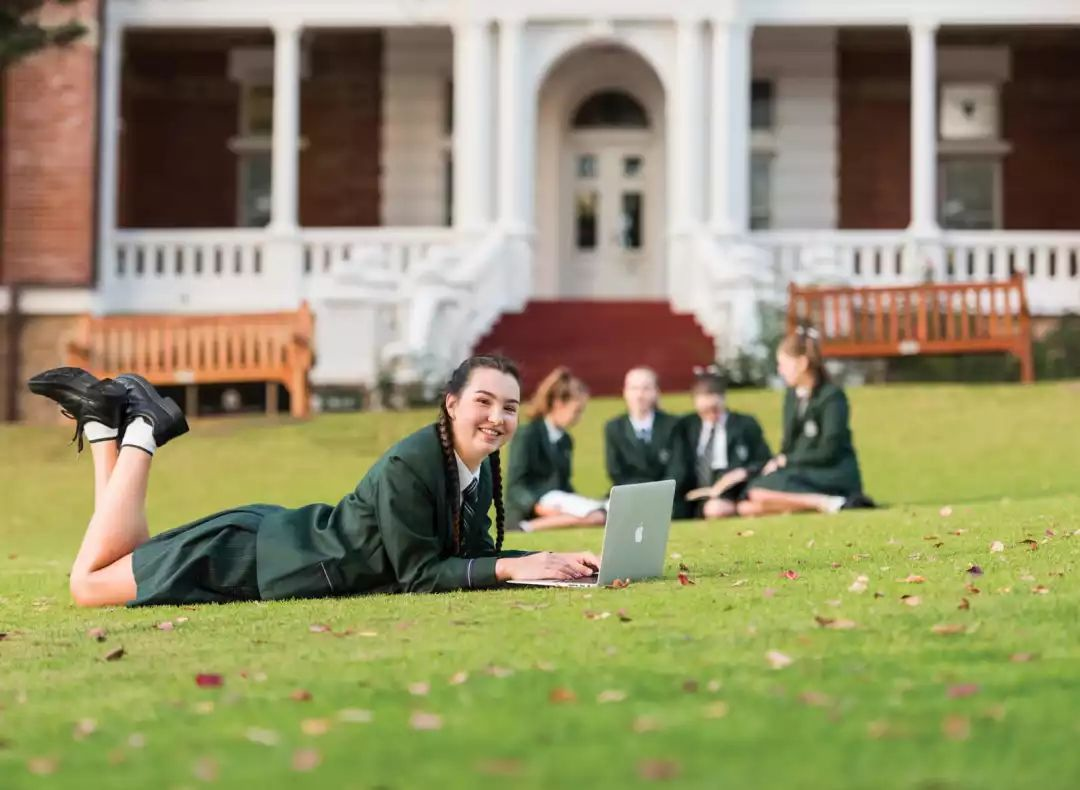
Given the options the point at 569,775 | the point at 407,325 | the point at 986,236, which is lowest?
the point at 569,775

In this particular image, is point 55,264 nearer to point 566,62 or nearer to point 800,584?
point 566,62

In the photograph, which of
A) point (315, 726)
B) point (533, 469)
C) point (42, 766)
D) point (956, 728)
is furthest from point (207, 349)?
point (956, 728)

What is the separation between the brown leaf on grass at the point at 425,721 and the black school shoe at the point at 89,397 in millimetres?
→ 3745

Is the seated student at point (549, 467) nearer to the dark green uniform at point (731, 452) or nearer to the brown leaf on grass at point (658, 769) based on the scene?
the dark green uniform at point (731, 452)

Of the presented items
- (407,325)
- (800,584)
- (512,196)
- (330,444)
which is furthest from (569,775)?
(512,196)

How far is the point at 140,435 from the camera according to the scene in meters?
7.84

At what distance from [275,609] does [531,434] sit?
5800mm

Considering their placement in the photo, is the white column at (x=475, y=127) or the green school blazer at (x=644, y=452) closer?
the green school blazer at (x=644, y=452)

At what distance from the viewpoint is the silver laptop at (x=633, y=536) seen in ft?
23.9

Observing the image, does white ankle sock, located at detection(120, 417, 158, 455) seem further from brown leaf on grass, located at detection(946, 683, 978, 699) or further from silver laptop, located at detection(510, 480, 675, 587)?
brown leaf on grass, located at detection(946, 683, 978, 699)

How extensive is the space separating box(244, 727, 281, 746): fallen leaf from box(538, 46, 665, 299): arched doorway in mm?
24018

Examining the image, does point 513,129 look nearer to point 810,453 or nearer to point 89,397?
point 810,453

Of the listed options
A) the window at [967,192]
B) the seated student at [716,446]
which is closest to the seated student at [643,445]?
the seated student at [716,446]

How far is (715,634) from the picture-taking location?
569 centimetres
